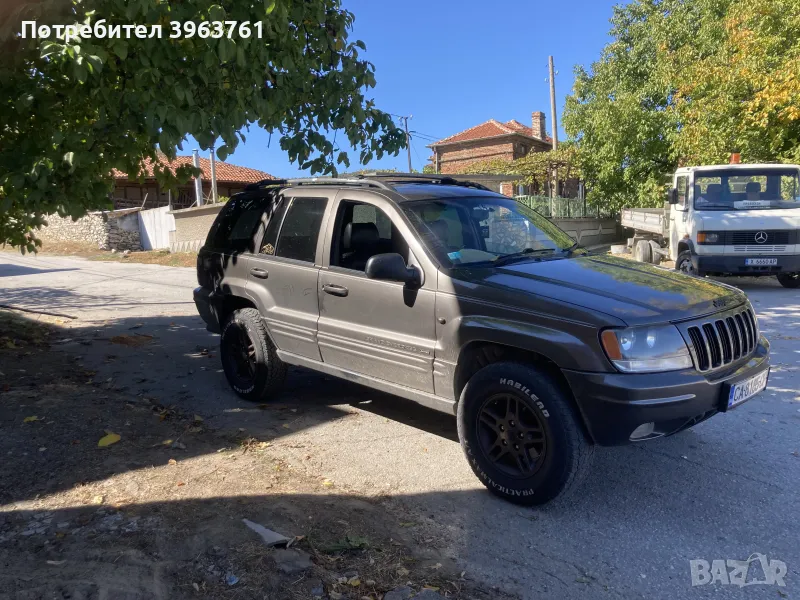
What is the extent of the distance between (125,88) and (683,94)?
18761mm

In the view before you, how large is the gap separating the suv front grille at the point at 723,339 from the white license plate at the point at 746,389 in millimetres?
141

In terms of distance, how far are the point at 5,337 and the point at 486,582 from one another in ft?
24.8

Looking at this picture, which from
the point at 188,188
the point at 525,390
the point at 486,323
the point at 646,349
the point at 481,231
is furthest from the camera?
the point at 188,188

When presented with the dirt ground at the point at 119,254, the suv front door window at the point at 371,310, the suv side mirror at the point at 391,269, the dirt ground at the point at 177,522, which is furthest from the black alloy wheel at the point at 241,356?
the dirt ground at the point at 119,254

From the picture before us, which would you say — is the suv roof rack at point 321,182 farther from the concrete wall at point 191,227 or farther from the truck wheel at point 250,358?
the concrete wall at point 191,227

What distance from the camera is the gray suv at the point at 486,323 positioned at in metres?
3.36

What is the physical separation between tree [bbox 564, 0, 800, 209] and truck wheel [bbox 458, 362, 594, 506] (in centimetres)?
1420

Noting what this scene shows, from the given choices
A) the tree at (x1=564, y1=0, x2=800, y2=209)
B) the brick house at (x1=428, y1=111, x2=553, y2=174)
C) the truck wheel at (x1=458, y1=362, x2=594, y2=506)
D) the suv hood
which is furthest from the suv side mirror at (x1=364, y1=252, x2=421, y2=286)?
the brick house at (x1=428, y1=111, x2=553, y2=174)

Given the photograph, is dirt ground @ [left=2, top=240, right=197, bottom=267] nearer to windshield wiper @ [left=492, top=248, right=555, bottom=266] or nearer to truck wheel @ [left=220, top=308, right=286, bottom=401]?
truck wheel @ [left=220, top=308, right=286, bottom=401]

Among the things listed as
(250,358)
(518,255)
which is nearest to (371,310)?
(518,255)

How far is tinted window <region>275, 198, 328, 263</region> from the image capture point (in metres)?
5.01

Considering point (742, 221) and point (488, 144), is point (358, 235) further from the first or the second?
point (488, 144)

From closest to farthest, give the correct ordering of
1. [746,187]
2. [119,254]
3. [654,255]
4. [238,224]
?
[238,224] < [746,187] < [654,255] < [119,254]

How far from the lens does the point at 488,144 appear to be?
4112cm
